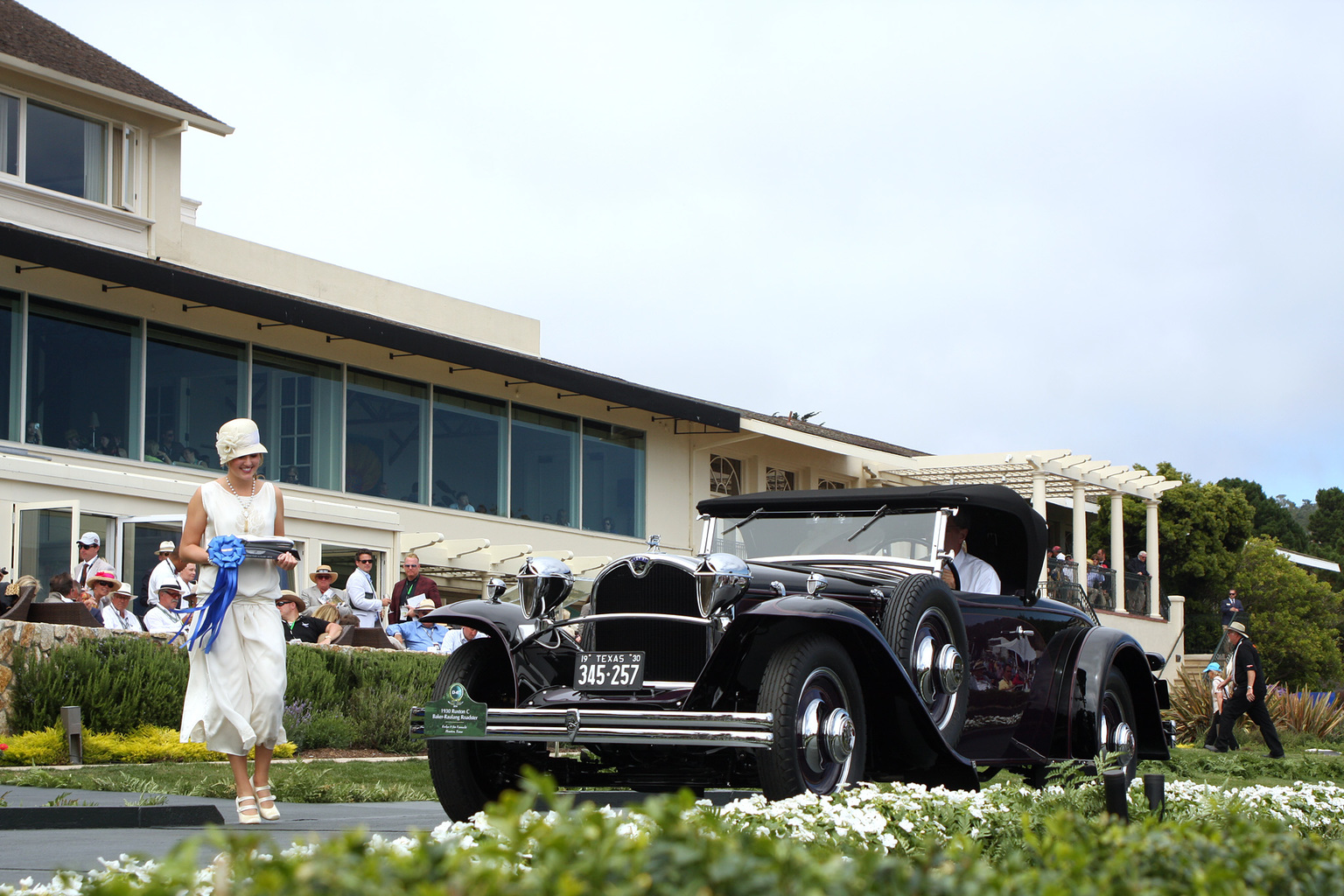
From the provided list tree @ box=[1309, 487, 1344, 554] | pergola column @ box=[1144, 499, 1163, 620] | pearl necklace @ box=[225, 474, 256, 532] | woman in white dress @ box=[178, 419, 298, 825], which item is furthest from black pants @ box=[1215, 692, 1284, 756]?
tree @ box=[1309, 487, 1344, 554]

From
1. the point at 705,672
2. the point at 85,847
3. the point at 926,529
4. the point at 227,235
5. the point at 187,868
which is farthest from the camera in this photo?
the point at 227,235

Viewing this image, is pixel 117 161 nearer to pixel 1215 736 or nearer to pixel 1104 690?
pixel 1215 736

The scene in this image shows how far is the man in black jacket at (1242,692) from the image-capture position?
16.9m

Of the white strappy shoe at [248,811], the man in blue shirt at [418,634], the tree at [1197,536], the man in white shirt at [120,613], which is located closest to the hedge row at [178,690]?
the man in white shirt at [120,613]

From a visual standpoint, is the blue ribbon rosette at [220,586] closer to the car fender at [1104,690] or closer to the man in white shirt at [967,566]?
the man in white shirt at [967,566]

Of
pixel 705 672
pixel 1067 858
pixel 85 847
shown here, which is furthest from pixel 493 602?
pixel 1067 858

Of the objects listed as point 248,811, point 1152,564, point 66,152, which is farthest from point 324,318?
point 1152,564

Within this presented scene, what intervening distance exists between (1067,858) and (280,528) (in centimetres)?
514

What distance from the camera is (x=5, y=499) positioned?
16.5 metres

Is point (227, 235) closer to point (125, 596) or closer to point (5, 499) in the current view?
point (5, 499)

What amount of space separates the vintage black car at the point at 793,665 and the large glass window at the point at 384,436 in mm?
15369

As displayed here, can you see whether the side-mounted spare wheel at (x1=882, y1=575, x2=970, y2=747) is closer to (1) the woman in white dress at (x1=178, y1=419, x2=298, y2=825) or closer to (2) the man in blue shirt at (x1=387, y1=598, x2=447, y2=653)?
(1) the woman in white dress at (x1=178, y1=419, x2=298, y2=825)

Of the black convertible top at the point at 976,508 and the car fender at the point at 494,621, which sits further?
the black convertible top at the point at 976,508

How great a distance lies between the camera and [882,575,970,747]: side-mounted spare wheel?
682 cm
